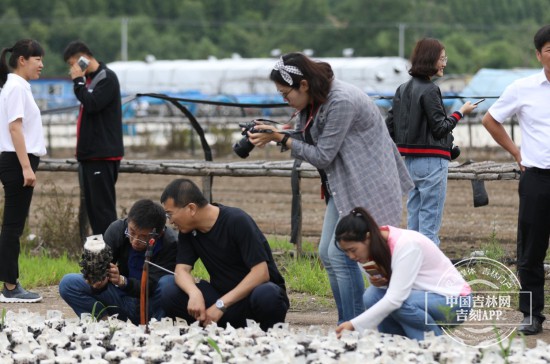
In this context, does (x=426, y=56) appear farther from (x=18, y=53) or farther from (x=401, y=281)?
(x=18, y=53)

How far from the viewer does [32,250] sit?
30.7 ft

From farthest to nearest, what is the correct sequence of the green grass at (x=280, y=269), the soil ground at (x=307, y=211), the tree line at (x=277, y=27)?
the tree line at (x=277, y=27) < the green grass at (x=280, y=269) < the soil ground at (x=307, y=211)

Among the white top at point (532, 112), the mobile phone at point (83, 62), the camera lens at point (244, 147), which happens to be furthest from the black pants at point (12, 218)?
the white top at point (532, 112)

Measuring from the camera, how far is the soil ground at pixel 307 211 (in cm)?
722

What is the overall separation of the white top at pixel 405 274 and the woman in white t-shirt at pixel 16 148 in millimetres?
2984

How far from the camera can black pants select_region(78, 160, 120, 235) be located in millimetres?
7863

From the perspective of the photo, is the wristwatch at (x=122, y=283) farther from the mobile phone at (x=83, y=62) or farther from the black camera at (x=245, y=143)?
the mobile phone at (x=83, y=62)

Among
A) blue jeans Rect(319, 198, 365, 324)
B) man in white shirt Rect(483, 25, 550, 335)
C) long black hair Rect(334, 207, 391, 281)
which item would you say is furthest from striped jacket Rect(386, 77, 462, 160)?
long black hair Rect(334, 207, 391, 281)

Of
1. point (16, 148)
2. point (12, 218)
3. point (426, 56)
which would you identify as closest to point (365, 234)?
point (426, 56)

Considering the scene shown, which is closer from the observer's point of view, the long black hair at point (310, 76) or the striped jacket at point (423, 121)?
the long black hair at point (310, 76)

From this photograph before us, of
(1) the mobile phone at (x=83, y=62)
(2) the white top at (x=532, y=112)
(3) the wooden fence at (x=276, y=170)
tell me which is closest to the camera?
(2) the white top at (x=532, y=112)

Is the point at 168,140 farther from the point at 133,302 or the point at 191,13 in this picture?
the point at 191,13

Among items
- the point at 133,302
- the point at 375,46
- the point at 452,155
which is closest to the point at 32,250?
the point at 133,302

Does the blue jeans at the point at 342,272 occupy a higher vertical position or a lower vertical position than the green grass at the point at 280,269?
higher
